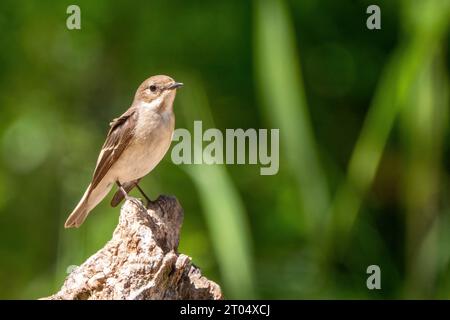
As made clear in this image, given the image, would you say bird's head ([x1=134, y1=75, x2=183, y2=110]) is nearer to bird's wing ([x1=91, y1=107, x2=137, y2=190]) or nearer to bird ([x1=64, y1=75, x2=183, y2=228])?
bird ([x1=64, y1=75, x2=183, y2=228])

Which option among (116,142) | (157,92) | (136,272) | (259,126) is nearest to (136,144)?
(116,142)

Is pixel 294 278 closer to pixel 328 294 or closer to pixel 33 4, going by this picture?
pixel 328 294

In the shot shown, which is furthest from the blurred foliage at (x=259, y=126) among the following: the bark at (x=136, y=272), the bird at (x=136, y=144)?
the bark at (x=136, y=272)

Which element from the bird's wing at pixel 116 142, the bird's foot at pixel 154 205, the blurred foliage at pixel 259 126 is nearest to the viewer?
the bird's foot at pixel 154 205

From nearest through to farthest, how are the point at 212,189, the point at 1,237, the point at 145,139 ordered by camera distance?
the point at 145,139
the point at 212,189
the point at 1,237

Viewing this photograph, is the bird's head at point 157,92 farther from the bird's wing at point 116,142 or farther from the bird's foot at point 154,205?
the bird's foot at point 154,205

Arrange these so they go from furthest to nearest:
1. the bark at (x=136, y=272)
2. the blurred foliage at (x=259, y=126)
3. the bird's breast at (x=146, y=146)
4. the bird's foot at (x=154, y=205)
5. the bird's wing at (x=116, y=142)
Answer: the blurred foliage at (x=259, y=126) < the bird's wing at (x=116, y=142) < the bird's breast at (x=146, y=146) < the bird's foot at (x=154, y=205) < the bark at (x=136, y=272)

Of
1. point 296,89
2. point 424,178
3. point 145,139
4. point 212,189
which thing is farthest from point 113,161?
point 424,178
